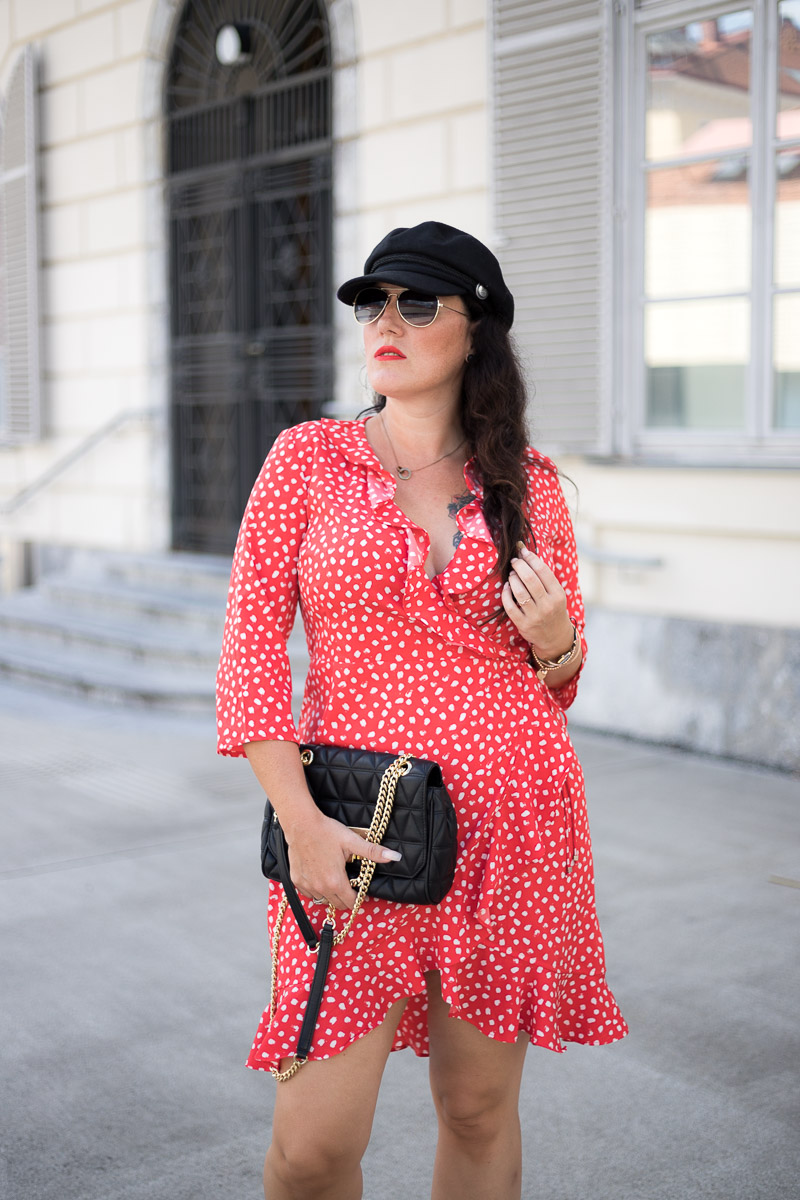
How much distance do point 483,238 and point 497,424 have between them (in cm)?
506

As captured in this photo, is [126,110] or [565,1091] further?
[126,110]

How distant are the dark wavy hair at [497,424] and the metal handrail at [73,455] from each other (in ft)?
25.0

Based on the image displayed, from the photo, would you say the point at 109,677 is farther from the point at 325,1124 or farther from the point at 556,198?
the point at 325,1124

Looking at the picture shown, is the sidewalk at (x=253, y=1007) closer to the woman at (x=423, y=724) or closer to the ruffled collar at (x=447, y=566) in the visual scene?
the woman at (x=423, y=724)

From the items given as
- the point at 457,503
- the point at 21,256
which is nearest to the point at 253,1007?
the point at 457,503

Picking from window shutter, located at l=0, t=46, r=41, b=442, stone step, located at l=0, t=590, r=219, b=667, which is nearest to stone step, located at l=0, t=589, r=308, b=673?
stone step, located at l=0, t=590, r=219, b=667

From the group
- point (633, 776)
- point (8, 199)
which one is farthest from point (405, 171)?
point (8, 199)

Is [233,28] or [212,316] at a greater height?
[233,28]

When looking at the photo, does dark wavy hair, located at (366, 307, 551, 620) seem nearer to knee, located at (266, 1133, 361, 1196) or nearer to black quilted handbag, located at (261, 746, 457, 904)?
black quilted handbag, located at (261, 746, 457, 904)

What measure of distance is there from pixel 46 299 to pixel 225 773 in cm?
597

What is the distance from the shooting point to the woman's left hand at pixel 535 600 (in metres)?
1.92

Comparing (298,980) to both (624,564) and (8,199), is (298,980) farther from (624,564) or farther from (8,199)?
(8,199)

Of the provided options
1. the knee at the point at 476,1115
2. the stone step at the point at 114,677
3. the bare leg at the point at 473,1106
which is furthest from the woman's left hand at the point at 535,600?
the stone step at the point at 114,677

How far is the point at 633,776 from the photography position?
5594 mm
